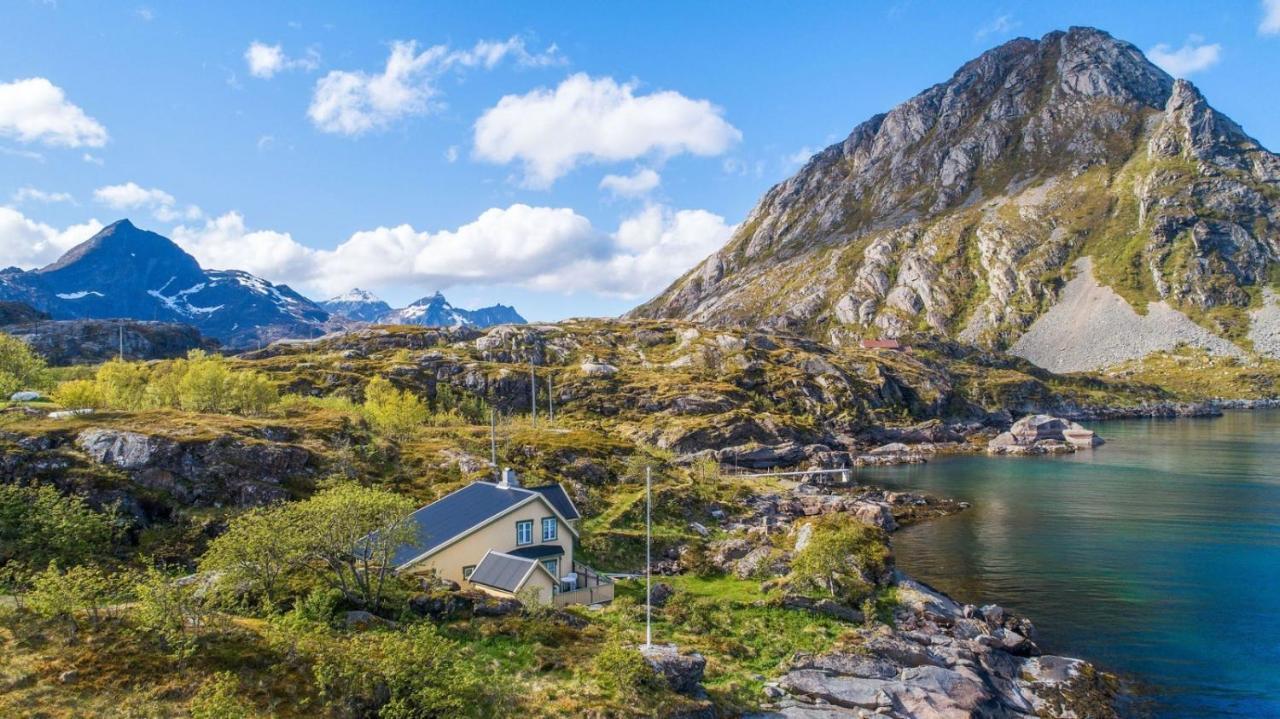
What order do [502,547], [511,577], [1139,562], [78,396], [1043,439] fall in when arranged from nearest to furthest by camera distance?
[511,577] → [502,547] → [1139,562] → [78,396] → [1043,439]

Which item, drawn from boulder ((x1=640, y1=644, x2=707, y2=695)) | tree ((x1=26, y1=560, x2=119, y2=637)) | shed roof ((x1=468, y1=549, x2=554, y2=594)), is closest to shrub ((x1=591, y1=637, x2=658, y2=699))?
boulder ((x1=640, y1=644, x2=707, y2=695))

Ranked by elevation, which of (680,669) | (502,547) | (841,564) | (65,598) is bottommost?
(841,564)

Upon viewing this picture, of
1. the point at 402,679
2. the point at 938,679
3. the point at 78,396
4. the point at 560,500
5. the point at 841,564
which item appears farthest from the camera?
the point at 78,396

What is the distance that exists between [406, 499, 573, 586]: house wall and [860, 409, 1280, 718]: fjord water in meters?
34.7

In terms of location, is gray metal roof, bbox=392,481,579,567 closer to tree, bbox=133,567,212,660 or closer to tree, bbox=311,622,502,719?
tree, bbox=133,567,212,660

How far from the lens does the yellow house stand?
1706 inches

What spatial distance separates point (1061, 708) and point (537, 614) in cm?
2865

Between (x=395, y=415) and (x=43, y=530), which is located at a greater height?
(x=395, y=415)

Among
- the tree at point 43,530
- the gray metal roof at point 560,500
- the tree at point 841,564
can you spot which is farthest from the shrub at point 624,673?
the tree at point 43,530

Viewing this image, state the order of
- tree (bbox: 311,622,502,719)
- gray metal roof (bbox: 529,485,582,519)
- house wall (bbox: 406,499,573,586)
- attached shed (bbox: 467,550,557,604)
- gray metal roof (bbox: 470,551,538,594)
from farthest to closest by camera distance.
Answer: gray metal roof (bbox: 529,485,582,519) < house wall (bbox: 406,499,573,586) < gray metal roof (bbox: 470,551,538,594) < attached shed (bbox: 467,550,557,604) < tree (bbox: 311,622,502,719)

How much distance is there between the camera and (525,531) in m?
48.1

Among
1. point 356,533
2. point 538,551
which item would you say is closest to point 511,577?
point 538,551

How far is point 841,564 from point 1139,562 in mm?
34056

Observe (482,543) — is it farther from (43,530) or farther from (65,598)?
(43,530)
